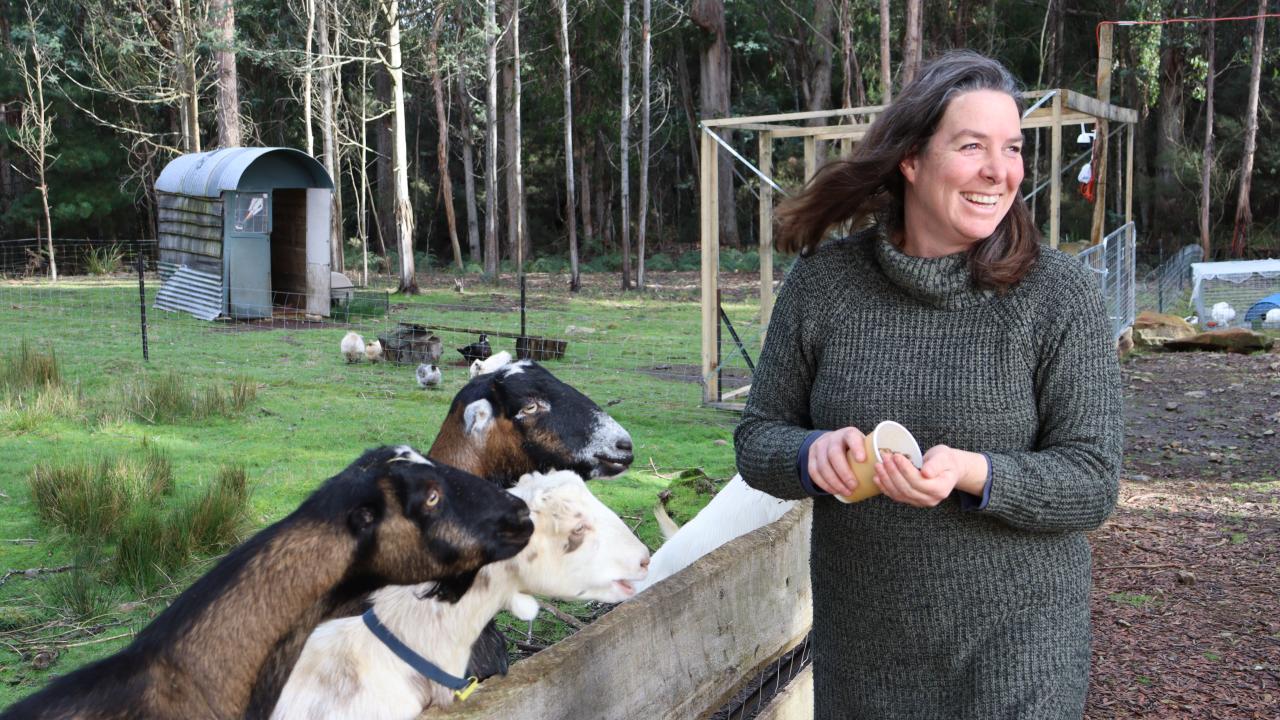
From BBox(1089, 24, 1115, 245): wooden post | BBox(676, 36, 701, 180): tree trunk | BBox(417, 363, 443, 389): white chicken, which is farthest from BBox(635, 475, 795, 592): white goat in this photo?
BBox(676, 36, 701, 180): tree trunk

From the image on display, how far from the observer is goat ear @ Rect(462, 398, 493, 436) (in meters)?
4.05

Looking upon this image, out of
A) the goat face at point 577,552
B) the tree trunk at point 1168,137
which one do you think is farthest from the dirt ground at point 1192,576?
the tree trunk at point 1168,137

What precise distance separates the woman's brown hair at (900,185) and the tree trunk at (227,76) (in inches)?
932

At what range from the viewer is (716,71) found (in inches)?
1490

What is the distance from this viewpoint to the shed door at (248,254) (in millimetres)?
19641

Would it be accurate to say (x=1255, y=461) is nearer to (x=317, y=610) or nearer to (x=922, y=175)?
(x=922, y=175)

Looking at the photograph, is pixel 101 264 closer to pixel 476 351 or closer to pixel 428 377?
pixel 476 351

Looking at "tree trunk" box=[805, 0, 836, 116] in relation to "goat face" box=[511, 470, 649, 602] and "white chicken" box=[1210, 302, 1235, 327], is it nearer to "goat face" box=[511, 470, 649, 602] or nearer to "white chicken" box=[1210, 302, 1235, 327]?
"white chicken" box=[1210, 302, 1235, 327]

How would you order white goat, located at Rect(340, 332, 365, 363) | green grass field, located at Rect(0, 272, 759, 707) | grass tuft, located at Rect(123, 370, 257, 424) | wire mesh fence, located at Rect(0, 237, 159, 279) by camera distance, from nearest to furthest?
green grass field, located at Rect(0, 272, 759, 707)
grass tuft, located at Rect(123, 370, 257, 424)
white goat, located at Rect(340, 332, 365, 363)
wire mesh fence, located at Rect(0, 237, 159, 279)

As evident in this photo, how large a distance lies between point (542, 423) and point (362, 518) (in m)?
1.65

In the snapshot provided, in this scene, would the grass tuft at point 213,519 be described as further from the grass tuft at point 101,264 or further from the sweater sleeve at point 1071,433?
the grass tuft at point 101,264

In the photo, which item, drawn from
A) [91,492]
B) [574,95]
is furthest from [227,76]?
[91,492]

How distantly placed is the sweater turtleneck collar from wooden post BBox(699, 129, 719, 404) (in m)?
8.75

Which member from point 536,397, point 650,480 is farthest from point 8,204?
point 536,397
